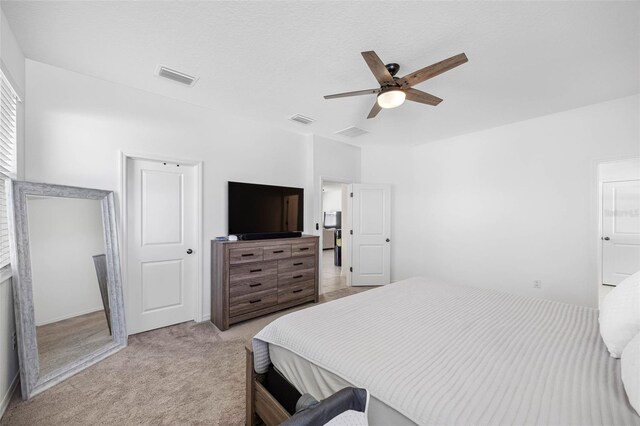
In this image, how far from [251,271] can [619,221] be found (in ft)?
19.2

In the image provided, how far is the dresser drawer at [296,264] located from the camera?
11.4 ft

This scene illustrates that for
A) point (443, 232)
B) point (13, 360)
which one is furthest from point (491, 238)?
point (13, 360)

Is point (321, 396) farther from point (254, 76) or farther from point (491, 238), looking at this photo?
point (491, 238)

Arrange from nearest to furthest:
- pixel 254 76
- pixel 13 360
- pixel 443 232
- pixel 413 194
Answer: pixel 13 360
pixel 254 76
pixel 443 232
pixel 413 194

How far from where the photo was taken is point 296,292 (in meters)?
3.65

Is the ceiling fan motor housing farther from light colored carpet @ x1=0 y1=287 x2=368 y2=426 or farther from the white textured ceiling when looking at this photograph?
light colored carpet @ x1=0 y1=287 x2=368 y2=426

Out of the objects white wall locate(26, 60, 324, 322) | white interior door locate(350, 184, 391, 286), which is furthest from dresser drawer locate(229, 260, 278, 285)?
white interior door locate(350, 184, 391, 286)

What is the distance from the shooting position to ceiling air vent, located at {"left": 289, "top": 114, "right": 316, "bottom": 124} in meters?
3.47

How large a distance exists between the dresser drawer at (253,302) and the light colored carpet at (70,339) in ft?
3.79

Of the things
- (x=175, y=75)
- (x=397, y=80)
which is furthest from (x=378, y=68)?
(x=175, y=75)

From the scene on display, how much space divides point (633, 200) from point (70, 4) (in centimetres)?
706

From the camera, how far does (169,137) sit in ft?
9.70

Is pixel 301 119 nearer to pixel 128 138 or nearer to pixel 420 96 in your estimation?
pixel 420 96

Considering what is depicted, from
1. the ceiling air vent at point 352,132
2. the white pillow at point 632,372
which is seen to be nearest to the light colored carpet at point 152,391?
the white pillow at point 632,372
